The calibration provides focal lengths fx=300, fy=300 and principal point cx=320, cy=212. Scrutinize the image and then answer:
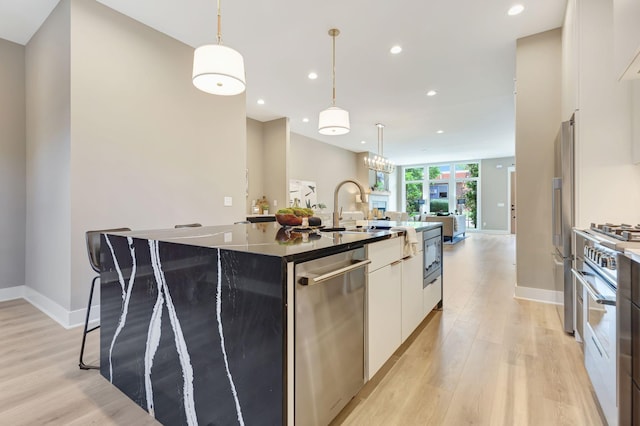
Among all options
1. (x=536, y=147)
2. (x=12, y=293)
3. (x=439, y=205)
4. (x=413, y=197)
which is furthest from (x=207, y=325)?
(x=413, y=197)

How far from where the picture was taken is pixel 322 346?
125 cm

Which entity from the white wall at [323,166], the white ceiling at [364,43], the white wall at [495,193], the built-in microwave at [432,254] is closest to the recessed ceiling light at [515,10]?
the white ceiling at [364,43]

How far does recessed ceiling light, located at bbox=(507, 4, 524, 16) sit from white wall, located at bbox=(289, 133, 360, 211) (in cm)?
464

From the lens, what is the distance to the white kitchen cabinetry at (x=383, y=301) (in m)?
1.62

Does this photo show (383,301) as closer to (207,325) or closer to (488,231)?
(207,325)

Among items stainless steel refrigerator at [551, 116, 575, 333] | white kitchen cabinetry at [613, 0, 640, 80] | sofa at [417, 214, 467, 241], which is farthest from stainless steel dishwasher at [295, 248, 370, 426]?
sofa at [417, 214, 467, 241]

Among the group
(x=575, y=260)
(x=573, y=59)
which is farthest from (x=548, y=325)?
(x=573, y=59)

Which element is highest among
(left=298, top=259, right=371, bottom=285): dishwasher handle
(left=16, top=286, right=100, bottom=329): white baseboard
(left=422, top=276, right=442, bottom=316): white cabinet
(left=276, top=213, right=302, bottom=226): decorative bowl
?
(left=276, top=213, right=302, bottom=226): decorative bowl

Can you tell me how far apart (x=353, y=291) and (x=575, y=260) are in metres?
1.84

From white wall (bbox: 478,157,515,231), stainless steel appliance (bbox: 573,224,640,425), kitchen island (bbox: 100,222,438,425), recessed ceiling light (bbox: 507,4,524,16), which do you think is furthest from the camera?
white wall (bbox: 478,157,515,231)

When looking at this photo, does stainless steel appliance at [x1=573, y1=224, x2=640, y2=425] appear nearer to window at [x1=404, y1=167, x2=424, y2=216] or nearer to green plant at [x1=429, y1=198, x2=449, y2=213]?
green plant at [x1=429, y1=198, x2=449, y2=213]

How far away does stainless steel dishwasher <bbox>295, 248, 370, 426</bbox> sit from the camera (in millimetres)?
1134

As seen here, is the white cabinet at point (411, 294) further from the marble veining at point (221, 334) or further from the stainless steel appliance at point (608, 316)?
the marble veining at point (221, 334)

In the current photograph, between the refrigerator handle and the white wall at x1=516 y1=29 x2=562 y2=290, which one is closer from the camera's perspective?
the refrigerator handle
